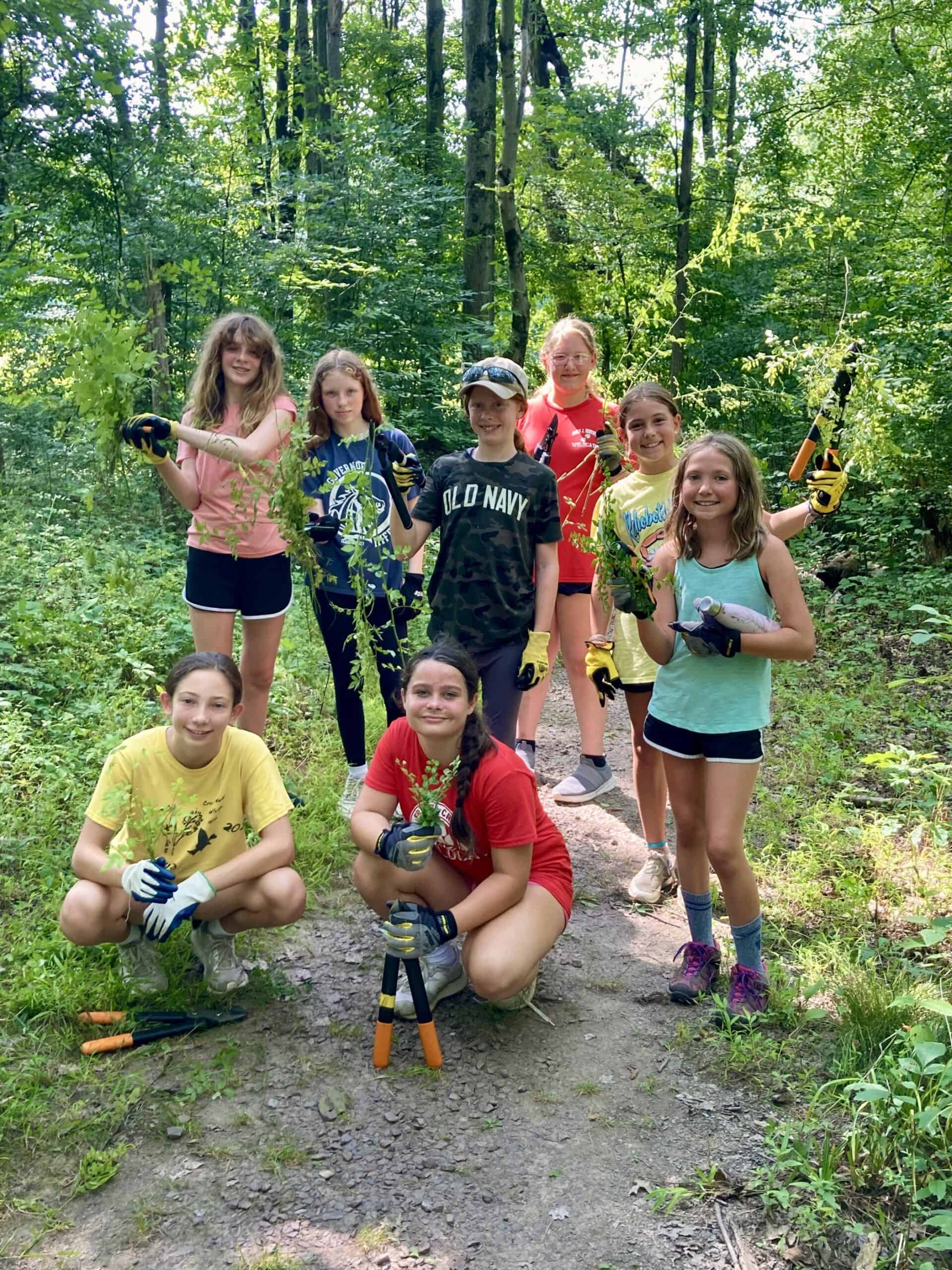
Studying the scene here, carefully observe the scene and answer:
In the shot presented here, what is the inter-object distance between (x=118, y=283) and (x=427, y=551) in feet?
12.6

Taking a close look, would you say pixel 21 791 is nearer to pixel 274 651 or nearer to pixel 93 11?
pixel 274 651

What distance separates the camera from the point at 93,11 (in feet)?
18.6

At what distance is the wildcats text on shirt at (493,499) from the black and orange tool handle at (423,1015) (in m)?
1.71

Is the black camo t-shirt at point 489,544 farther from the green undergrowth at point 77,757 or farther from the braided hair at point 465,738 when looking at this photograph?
the green undergrowth at point 77,757

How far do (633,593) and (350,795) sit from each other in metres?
1.98

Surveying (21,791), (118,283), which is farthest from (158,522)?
(21,791)

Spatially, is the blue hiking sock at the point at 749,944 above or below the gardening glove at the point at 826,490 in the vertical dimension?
below

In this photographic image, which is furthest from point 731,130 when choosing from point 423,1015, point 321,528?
point 423,1015

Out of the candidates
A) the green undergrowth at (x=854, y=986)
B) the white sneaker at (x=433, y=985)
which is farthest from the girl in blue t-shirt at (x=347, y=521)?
the green undergrowth at (x=854, y=986)

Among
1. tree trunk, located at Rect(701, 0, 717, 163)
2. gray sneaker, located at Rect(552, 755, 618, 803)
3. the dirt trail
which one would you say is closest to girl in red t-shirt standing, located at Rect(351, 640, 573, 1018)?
the dirt trail

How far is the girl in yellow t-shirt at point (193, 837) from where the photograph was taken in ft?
9.37

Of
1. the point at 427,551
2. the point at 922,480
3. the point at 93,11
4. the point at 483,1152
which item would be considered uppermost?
the point at 93,11

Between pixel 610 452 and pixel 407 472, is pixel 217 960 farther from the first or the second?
pixel 610 452

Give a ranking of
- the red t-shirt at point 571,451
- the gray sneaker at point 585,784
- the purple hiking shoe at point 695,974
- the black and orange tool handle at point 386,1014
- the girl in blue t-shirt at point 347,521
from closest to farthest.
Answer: the black and orange tool handle at point 386,1014 → the purple hiking shoe at point 695,974 → the girl in blue t-shirt at point 347,521 → the red t-shirt at point 571,451 → the gray sneaker at point 585,784
